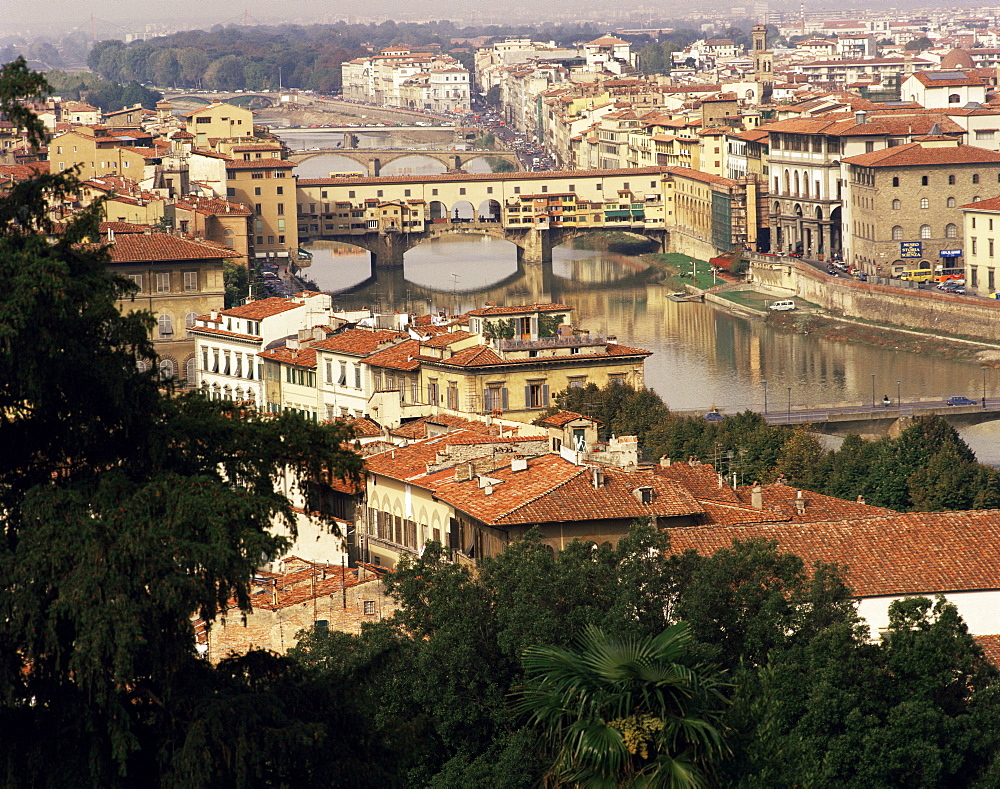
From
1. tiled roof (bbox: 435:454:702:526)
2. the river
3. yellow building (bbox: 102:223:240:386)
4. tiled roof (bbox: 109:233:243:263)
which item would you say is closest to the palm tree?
tiled roof (bbox: 435:454:702:526)

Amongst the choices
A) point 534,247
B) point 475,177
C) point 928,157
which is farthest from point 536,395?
point 475,177

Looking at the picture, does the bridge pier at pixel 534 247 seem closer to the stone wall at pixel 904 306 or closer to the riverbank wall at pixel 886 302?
the riverbank wall at pixel 886 302

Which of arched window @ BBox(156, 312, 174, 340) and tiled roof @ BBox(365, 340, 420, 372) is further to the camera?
arched window @ BBox(156, 312, 174, 340)

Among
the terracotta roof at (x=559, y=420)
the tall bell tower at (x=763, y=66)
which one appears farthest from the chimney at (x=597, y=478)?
→ the tall bell tower at (x=763, y=66)

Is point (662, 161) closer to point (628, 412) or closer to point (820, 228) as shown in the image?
point (820, 228)

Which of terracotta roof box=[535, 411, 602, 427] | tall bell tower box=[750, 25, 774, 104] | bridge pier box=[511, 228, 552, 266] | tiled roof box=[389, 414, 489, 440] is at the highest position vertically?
tall bell tower box=[750, 25, 774, 104]

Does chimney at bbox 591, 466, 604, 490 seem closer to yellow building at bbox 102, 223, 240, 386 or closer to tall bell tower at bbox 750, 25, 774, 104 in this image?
yellow building at bbox 102, 223, 240, 386

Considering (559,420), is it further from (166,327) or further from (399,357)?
(166,327)
